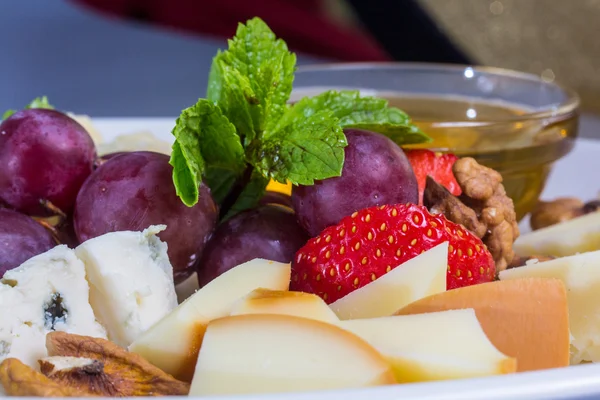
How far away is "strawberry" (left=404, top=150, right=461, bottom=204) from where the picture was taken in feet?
3.15

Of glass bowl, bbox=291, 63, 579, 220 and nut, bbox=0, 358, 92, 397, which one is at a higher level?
glass bowl, bbox=291, 63, 579, 220

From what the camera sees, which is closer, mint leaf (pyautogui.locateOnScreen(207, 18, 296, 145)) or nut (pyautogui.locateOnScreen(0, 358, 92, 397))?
nut (pyautogui.locateOnScreen(0, 358, 92, 397))

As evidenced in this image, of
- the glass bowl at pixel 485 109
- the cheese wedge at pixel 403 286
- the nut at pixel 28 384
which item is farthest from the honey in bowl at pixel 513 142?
the nut at pixel 28 384

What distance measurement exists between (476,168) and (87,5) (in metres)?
2.75

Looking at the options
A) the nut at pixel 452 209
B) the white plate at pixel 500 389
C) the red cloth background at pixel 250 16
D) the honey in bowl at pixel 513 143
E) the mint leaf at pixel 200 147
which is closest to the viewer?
the white plate at pixel 500 389

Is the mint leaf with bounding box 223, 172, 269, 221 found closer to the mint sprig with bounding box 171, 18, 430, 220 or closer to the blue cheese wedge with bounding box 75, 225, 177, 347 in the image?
the mint sprig with bounding box 171, 18, 430, 220

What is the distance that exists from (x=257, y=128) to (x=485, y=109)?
631 millimetres

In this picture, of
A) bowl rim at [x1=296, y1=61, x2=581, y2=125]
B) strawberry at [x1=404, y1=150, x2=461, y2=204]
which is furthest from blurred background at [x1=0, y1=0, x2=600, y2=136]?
strawberry at [x1=404, y1=150, x2=461, y2=204]

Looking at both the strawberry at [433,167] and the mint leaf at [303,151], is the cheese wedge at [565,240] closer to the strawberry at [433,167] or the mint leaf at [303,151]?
the strawberry at [433,167]

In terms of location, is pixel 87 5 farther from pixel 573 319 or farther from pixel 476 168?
pixel 573 319

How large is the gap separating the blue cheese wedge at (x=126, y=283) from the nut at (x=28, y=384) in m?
0.09

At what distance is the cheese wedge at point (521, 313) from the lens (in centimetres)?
62

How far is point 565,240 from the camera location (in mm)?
987

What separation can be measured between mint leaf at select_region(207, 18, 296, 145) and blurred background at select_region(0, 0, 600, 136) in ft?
6.13
